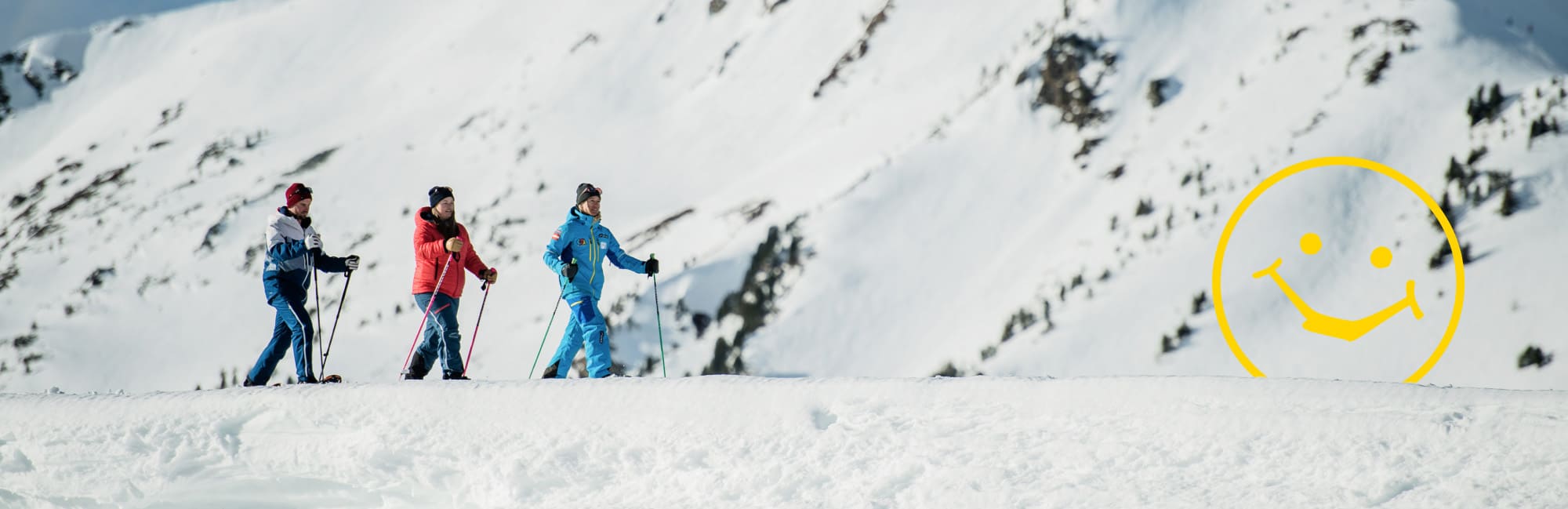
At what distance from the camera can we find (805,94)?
149 ft

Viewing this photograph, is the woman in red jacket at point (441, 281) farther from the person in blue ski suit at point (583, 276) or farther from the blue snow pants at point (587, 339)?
the blue snow pants at point (587, 339)

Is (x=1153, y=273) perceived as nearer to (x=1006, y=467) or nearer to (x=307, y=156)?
(x=1006, y=467)

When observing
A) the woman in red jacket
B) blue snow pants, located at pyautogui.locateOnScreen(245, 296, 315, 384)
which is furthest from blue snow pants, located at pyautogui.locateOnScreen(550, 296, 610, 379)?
blue snow pants, located at pyautogui.locateOnScreen(245, 296, 315, 384)

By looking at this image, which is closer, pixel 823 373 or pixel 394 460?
pixel 394 460

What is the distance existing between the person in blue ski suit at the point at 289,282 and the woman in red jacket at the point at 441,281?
73cm

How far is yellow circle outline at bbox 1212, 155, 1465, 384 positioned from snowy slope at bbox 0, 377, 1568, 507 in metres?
13.5

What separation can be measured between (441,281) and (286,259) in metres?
1.14

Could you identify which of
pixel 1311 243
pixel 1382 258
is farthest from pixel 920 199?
pixel 1382 258

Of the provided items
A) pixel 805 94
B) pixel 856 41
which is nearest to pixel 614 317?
pixel 805 94

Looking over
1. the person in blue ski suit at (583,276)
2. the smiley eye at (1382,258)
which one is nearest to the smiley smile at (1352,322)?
the smiley eye at (1382,258)

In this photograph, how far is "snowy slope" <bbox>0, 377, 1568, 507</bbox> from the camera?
5328mm

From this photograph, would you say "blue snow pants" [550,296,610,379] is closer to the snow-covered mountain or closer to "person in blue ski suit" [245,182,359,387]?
"person in blue ski suit" [245,182,359,387]

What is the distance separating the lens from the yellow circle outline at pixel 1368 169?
19.6 m

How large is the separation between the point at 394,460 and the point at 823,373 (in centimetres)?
2086
